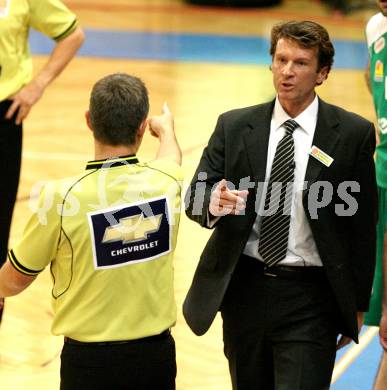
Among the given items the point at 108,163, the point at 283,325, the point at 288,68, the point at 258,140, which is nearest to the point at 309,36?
the point at 288,68

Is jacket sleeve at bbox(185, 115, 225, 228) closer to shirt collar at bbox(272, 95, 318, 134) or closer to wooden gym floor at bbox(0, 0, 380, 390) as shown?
shirt collar at bbox(272, 95, 318, 134)

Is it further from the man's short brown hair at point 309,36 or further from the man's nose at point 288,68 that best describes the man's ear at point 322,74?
the man's nose at point 288,68

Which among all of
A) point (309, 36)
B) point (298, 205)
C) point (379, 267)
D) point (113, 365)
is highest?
point (309, 36)

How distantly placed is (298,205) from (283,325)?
0.51 m

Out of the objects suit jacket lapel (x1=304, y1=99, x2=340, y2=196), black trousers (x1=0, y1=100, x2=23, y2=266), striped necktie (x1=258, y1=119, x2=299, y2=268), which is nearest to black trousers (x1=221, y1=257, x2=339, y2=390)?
striped necktie (x1=258, y1=119, x2=299, y2=268)

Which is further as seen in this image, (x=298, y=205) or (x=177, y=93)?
(x=177, y=93)

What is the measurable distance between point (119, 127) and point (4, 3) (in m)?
2.24

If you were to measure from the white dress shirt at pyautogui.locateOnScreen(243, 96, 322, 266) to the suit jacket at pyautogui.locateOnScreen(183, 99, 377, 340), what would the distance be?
3 centimetres

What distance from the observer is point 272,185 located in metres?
4.22

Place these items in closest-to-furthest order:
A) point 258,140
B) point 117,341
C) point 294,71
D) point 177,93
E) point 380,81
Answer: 1. point 117,341
2. point 294,71
3. point 258,140
4. point 380,81
5. point 177,93

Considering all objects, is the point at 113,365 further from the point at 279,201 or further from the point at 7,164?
the point at 7,164

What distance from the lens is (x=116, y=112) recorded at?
3729mm

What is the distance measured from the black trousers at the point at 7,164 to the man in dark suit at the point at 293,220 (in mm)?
1790

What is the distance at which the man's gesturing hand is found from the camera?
3.92m
